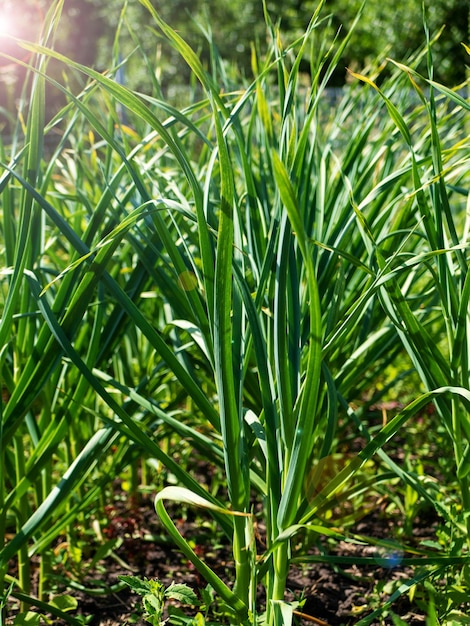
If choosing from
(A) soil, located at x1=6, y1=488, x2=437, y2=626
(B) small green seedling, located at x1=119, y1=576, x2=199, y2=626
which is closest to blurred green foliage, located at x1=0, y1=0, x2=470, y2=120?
(A) soil, located at x1=6, y1=488, x2=437, y2=626

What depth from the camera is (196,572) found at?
121 centimetres

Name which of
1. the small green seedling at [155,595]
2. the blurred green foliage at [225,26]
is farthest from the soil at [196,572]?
the blurred green foliage at [225,26]

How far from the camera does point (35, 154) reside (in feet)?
3.02

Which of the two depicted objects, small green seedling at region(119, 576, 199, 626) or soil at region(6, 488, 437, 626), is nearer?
small green seedling at region(119, 576, 199, 626)

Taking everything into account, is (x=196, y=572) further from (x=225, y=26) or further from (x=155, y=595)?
(x=225, y=26)

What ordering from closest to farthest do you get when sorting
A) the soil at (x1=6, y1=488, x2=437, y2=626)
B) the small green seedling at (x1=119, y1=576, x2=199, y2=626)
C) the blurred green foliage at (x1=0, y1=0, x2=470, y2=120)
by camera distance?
the small green seedling at (x1=119, y1=576, x2=199, y2=626) < the soil at (x1=6, y1=488, x2=437, y2=626) < the blurred green foliage at (x1=0, y1=0, x2=470, y2=120)

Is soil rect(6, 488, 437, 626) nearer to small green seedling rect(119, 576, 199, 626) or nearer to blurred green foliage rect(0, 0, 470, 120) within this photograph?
small green seedling rect(119, 576, 199, 626)

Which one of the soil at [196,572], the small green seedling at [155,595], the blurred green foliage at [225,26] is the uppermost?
the blurred green foliage at [225,26]

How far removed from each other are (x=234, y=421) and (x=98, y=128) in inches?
15.7

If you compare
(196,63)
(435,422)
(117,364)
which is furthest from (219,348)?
(435,422)

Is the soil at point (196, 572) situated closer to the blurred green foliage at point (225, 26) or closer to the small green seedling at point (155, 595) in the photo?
the small green seedling at point (155, 595)

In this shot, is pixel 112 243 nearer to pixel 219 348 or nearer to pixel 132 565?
pixel 219 348

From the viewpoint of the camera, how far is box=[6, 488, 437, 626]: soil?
1.09m

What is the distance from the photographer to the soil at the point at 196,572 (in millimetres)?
1090
